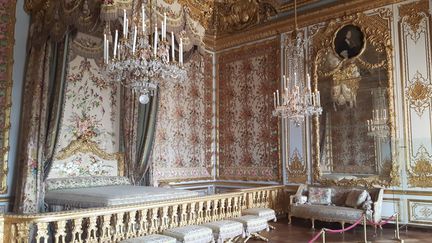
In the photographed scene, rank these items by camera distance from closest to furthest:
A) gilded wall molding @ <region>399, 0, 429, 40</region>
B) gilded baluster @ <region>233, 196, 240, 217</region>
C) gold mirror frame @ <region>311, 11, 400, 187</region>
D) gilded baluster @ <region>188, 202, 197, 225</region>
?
gilded baluster @ <region>188, 202, 197, 225</region>
gilded baluster @ <region>233, 196, 240, 217</region>
gilded wall molding @ <region>399, 0, 429, 40</region>
gold mirror frame @ <region>311, 11, 400, 187</region>

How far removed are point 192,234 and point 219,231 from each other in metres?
0.44

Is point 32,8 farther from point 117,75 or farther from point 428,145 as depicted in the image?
point 428,145

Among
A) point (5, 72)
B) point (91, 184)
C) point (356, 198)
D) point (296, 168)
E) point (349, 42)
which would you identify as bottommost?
point (356, 198)

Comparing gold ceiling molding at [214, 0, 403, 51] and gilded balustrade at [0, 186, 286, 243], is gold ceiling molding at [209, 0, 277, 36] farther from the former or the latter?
gilded balustrade at [0, 186, 286, 243]

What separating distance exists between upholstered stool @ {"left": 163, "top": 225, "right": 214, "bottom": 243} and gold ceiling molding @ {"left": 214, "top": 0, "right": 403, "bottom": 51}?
484 cm

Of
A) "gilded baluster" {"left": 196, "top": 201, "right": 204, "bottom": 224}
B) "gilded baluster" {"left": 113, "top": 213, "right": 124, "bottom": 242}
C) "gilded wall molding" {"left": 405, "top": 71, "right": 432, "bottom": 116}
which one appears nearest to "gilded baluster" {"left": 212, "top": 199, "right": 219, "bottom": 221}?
"gilded baluster" {"left": 196, "top": 201, "right": 204, "bottom": 224}

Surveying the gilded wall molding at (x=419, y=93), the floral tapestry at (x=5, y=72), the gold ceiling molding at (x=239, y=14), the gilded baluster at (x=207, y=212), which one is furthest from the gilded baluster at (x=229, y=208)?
the gold ceiling molding at (x=239, y=14)

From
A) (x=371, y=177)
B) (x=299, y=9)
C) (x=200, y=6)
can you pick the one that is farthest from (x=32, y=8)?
(x=371, y=177)

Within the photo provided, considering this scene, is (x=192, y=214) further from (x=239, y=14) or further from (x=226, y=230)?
(x=239, y=14)

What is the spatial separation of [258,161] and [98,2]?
482 centimetres

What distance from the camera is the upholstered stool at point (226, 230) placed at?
455 centimetres

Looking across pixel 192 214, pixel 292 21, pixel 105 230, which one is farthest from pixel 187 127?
pixel 105 230

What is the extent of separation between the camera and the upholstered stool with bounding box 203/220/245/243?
4555 millimetres

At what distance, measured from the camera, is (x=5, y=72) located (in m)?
5.59
